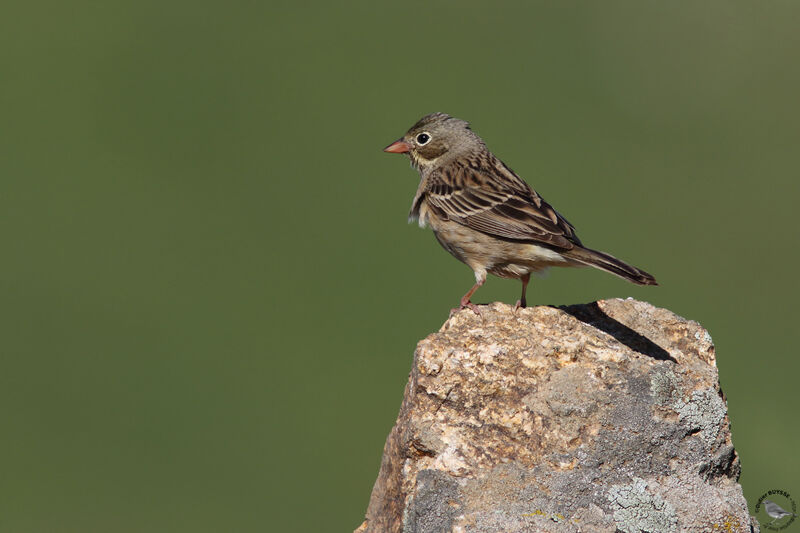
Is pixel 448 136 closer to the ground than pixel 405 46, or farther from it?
closer to the ground

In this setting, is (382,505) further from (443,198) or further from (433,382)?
(443,198)

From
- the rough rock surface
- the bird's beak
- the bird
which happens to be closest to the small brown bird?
the bird's beak

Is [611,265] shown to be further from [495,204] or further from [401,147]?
[401,147]

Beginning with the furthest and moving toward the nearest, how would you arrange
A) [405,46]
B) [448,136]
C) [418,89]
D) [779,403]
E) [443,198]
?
[405,46] < [418,89] < [779,403] < [448,136] < [443,198]

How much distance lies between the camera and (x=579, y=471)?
18.6ft

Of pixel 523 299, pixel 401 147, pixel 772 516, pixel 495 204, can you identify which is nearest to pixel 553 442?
pixel 523 299

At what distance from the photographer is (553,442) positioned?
18.9ft

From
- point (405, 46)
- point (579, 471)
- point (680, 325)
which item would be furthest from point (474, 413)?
point (405, 46)

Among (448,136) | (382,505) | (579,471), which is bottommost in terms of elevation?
(382,505)

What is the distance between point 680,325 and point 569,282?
1045cm

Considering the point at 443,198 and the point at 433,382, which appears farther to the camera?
the point at 443,198

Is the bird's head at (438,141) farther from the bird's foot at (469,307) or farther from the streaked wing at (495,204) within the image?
the bird's foot at (469,307)

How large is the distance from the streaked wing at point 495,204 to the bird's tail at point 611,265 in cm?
10

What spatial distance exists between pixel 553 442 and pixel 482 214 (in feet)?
9.96
